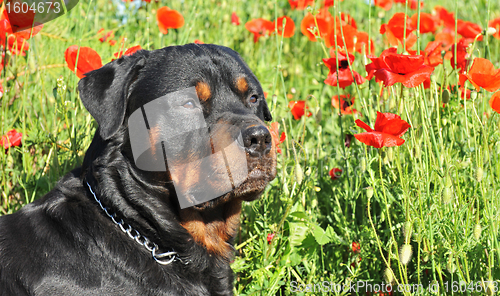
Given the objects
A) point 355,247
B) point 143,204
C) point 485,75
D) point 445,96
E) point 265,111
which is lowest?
point 355,247

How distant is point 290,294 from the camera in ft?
9.29

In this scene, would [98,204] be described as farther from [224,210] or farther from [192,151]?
[224,210]

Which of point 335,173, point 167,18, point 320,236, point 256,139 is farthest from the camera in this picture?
point 167,18

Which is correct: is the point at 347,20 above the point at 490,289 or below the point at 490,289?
above

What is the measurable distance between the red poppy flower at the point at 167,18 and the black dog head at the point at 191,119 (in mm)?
1392

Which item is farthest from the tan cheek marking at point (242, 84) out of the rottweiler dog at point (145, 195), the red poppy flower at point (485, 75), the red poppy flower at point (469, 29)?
the red poppy flower at point (469, 29)

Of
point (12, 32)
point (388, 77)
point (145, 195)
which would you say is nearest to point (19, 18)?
point (12, 32)

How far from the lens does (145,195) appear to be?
2.28m

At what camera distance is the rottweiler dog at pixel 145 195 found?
2020mm

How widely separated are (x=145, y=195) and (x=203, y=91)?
620 mm

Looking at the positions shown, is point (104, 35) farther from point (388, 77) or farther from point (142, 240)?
point (388, 77)

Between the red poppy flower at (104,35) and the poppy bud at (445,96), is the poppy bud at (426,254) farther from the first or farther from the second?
the red poppy flower at (104,35)

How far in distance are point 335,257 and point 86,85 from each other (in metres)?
1.95

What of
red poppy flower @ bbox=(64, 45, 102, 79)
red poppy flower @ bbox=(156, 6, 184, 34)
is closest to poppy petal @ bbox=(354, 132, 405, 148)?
red poppy flower @ bbox=(64, 45, 102, 79)
